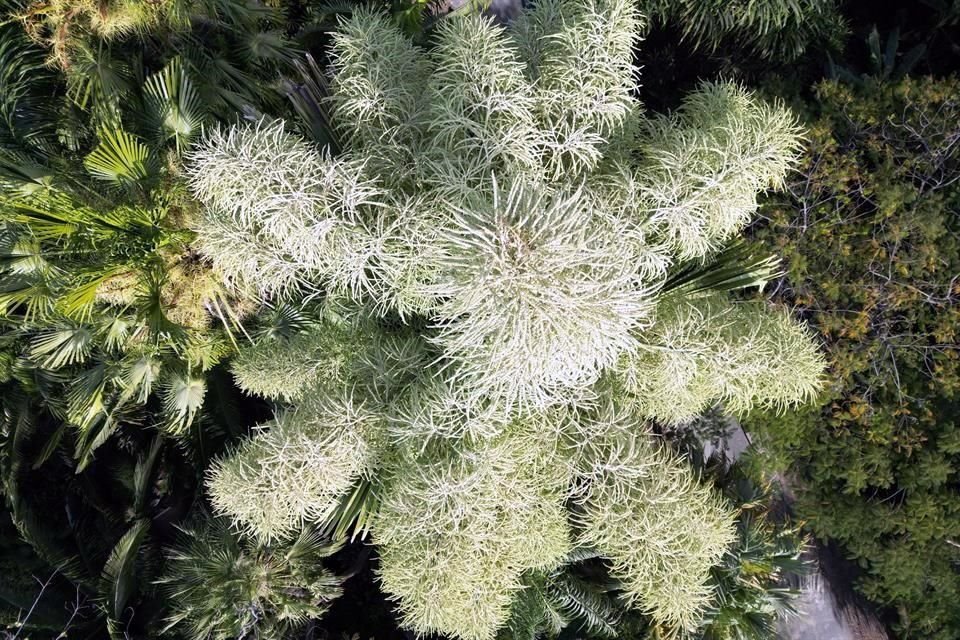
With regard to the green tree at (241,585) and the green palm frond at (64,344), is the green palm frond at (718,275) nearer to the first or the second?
the green tree at (241,585)

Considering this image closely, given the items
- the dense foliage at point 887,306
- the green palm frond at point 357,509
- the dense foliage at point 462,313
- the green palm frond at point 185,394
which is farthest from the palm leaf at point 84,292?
the dense foliage at point 887,306

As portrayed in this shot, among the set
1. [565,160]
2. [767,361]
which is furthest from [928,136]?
[565,160]

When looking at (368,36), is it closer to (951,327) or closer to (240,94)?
(240,94)

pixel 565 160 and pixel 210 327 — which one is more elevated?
pixel 565 160

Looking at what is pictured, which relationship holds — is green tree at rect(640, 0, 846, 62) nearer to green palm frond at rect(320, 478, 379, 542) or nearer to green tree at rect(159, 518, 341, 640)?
green palm frond at rect(320, 478, 379, 542)

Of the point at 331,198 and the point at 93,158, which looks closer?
the point at 331,198

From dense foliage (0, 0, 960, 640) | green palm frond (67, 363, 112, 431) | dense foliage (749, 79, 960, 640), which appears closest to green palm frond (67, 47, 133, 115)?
dense foliage (0, 0, 960, 640)
